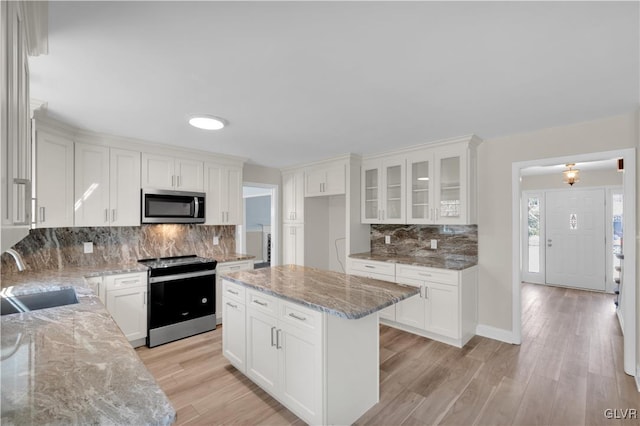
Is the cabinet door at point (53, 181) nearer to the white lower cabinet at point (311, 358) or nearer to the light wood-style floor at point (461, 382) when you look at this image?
the light wood-style floor at point (461, 382)

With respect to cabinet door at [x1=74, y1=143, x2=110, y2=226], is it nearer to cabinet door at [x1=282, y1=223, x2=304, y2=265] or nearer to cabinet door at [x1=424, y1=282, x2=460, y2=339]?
cabinet door at [x1=282, y1=223, x2=304, y2=265]

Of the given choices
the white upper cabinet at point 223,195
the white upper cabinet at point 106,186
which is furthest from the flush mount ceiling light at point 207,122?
the white upper cabinet at point 223,195

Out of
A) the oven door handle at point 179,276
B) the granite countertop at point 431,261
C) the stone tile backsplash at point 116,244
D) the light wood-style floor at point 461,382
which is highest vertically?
the stone tile backsplash at point 116,244

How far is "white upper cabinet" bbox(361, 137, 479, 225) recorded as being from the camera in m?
3.43

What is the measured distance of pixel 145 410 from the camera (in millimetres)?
891

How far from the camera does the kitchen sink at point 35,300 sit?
2.11 meters

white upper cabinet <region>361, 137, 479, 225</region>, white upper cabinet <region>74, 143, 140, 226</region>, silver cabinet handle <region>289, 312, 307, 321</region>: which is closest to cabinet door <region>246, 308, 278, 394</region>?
silver cabinet handle <region>289, 312, 307, 321</region>

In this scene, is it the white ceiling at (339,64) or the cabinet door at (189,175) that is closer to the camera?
the white ceiling at (339,64)

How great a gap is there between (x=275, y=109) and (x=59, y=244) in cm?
281

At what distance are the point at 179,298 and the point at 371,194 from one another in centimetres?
282

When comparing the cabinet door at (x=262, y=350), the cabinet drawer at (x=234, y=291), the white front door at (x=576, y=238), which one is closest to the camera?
the cabinet door at (x=262, y=350)

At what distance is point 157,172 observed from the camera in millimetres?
3643

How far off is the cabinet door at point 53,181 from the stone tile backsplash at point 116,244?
1.35ft

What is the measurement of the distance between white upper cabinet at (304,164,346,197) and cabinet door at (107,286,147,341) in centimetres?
261
